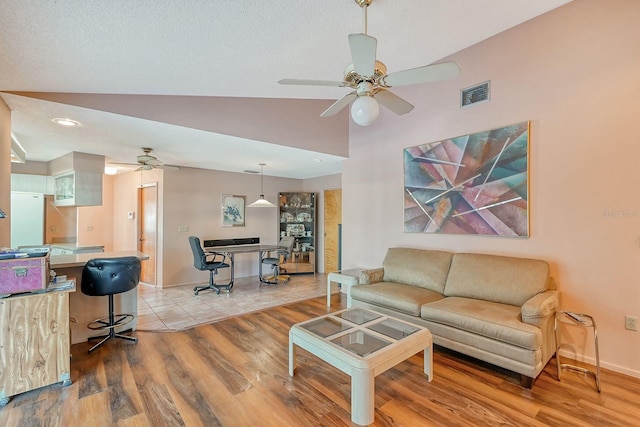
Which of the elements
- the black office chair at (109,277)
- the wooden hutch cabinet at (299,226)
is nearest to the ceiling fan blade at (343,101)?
the black office chair at (109,277)

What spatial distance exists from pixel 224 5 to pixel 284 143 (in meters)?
2.12

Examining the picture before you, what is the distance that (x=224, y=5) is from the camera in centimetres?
191

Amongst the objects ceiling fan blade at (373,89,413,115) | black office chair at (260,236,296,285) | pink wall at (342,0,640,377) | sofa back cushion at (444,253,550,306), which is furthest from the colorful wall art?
black office chair at (260,236,296,285)

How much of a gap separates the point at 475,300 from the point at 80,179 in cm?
560

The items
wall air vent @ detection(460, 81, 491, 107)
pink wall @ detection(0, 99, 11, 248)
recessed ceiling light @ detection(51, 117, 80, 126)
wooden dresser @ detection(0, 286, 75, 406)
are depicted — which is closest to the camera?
wooden dresser @ detection(0, 286, 75, 406)

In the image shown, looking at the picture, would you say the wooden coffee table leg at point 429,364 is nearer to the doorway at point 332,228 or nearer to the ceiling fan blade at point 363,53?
the ceiling fan blade at point 363,53

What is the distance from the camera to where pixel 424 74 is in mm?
1861

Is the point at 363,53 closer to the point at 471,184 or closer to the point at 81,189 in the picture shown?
the point at 471,184

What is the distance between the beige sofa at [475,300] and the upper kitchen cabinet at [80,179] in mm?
4232

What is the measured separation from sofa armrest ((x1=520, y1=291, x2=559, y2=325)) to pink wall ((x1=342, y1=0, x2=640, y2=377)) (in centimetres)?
51

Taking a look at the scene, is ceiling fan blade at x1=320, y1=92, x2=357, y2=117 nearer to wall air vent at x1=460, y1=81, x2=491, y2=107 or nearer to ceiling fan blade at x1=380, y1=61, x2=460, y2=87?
ceiling fan blade at x1=380, y1=61, x2=460, y2=87

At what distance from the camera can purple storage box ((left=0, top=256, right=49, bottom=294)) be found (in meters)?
2.06

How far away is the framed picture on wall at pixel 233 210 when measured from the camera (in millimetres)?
6207

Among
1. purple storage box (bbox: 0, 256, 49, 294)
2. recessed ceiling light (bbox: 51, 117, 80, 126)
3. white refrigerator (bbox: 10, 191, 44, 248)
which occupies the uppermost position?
recessed ceiling light (bbox: 51, 117, 80, 126)
